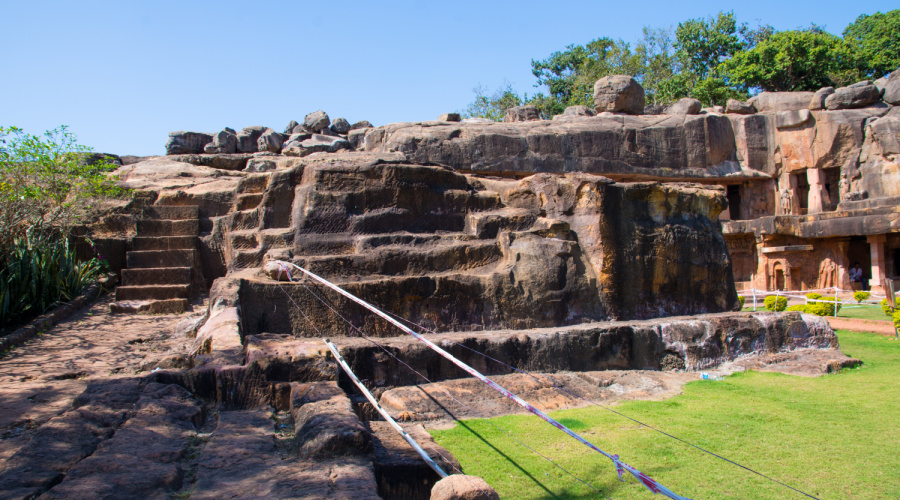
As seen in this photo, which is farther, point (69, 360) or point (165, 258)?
point (165, 258)

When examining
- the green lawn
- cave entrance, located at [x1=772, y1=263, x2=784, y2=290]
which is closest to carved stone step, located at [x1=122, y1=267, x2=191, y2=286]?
the green lawn

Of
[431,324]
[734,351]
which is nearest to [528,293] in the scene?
[431,324]

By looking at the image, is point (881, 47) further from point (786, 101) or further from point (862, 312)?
point (862, 312)

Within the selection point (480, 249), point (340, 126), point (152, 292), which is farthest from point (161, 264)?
point (340, 126)

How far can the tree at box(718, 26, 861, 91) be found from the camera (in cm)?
2883

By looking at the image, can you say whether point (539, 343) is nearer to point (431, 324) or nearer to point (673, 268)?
point (431, 324)

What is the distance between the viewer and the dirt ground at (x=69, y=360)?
13.0ft

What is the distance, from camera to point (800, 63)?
2906 cm

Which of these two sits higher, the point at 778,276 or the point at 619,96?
the point at 619,96

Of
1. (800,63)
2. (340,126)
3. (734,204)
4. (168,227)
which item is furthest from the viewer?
(800,63)

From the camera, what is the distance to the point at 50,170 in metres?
8.91

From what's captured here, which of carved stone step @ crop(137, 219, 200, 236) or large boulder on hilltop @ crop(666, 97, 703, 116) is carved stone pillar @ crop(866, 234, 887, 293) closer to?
large boulder on hilltop @ crop(666, 97, 703, 116)

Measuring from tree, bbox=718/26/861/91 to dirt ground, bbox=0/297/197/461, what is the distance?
30.6 metres

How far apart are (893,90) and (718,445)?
22.2 meters
